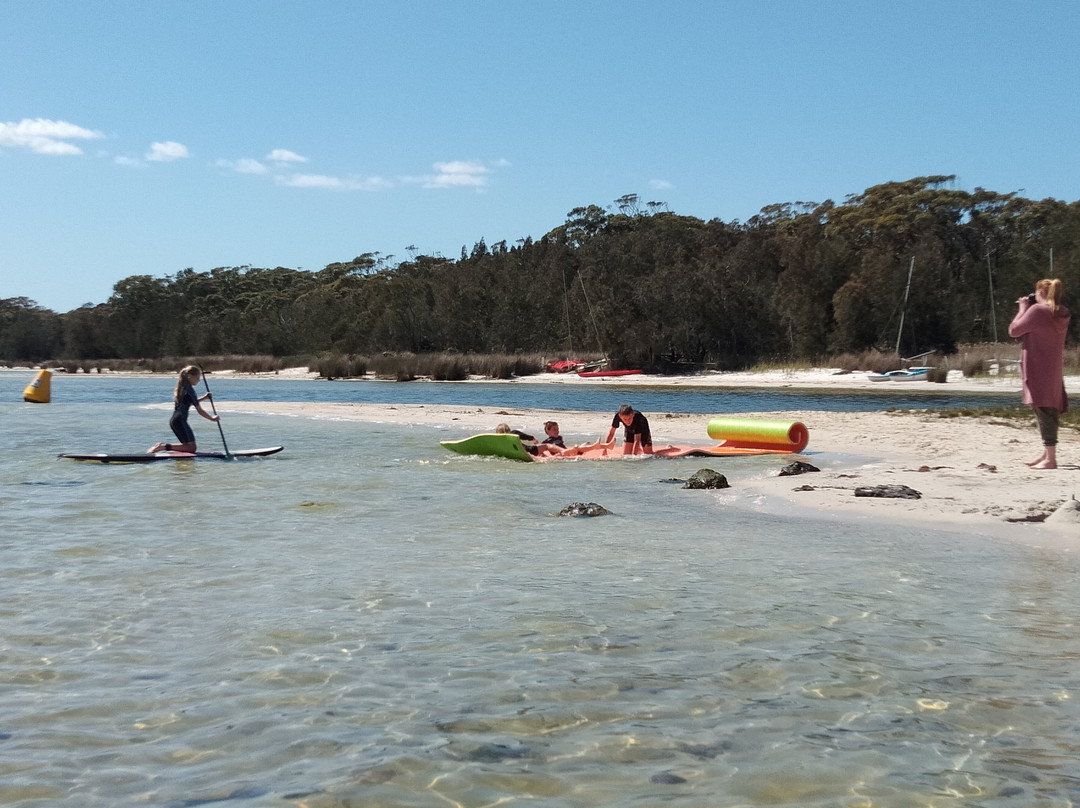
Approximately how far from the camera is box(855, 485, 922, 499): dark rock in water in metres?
12.6

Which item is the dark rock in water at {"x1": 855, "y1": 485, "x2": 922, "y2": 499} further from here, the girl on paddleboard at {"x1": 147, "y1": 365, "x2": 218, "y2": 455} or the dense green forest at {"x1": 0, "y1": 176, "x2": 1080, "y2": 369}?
the dense green forest at {"x1": 0, "y1": 176, "x2": 1080, "y2": 369}

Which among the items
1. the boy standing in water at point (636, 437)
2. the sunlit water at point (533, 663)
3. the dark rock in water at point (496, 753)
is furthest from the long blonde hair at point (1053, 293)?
the dark rock in water at point (496, 753)

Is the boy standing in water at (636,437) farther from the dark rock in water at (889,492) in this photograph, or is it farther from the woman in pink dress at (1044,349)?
the woman in pink dress at (1044,349)

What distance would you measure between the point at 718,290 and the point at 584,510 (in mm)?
61747

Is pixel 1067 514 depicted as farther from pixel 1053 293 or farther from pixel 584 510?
pixel 584 510

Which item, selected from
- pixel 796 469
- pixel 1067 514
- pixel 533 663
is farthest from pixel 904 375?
pixel 533 663

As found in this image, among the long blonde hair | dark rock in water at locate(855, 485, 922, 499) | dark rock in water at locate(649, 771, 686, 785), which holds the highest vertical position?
the long blonde hair

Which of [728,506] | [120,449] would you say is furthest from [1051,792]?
[120,449]

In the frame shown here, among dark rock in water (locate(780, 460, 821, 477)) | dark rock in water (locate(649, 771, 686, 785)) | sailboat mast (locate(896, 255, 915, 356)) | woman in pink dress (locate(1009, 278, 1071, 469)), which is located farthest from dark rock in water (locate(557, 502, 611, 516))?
sailboat mast (locate(896, 255, 915, 356))

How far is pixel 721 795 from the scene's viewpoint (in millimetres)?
4191

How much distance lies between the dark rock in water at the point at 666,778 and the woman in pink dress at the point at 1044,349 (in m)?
10.4

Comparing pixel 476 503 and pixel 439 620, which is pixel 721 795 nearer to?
pixel 439 620

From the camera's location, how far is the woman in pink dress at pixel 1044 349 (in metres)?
12.9

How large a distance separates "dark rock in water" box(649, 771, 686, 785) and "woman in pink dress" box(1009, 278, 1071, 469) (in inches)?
410
